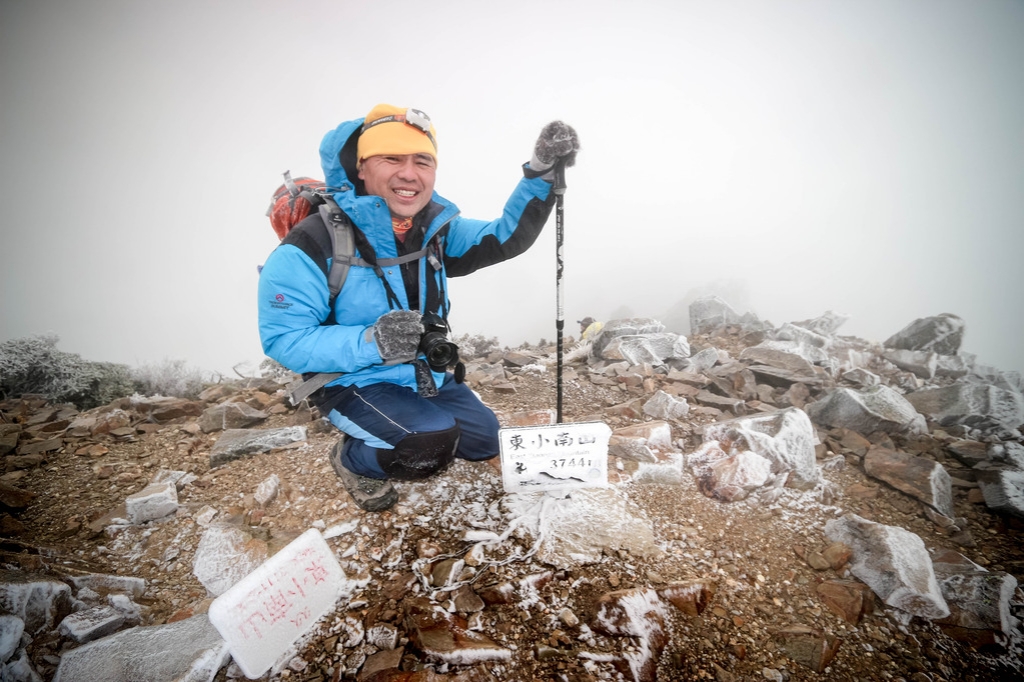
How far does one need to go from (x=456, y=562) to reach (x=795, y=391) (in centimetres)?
424

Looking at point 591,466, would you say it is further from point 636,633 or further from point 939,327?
point 939,327

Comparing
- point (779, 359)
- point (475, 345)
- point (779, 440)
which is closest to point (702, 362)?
point (779, 359)

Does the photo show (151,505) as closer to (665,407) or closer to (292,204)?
(292,204)

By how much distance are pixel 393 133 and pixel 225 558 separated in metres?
2.91

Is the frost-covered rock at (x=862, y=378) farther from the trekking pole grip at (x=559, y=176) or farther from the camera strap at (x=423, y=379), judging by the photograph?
the camera strap at (x=423, y=379)

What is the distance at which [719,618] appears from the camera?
195 centimetres

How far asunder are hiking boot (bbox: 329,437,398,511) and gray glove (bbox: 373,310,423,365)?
97 cm

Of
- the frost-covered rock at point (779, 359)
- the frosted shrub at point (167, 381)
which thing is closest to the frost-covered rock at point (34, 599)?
the frosted shrub at point (167, 381)

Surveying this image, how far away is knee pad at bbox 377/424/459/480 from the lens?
277cm

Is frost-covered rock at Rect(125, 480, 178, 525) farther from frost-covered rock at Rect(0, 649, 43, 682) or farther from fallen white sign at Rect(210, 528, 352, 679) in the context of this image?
fallen white sign at Rect(210, 528, 352, 679)

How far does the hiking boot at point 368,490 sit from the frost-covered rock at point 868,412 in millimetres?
4147

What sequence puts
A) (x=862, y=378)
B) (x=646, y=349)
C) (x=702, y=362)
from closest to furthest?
(x=862, y=378), (x=702, y=362), (x=646, y=349)

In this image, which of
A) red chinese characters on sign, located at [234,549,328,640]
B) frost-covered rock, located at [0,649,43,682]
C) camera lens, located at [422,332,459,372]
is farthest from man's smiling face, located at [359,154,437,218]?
frost-covered rock, located at [0,649,43,682]

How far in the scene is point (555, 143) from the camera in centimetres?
291
